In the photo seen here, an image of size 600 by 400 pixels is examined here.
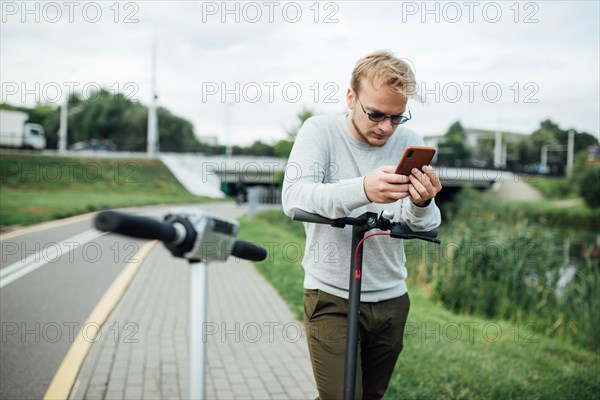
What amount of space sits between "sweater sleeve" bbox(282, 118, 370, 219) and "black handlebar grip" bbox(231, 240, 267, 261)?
0.37 meters

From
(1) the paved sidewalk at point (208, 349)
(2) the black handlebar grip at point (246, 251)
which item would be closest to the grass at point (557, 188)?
(1) the paved sidewalk at point (208, 349)

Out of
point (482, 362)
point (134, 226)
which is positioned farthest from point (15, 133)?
point (134, 226)

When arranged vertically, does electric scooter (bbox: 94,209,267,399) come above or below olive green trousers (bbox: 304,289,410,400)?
above

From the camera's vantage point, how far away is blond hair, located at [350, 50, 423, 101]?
2020 millimetres

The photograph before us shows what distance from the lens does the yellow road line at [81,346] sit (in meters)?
4.07

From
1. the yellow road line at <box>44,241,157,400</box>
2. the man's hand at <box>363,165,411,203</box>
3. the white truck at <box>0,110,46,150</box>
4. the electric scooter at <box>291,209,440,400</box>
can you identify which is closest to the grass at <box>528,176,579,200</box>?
the yellow road line at <box>44,241,157,400</box>

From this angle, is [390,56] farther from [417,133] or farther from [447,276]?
[447,276]

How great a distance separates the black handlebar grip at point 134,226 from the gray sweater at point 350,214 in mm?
929

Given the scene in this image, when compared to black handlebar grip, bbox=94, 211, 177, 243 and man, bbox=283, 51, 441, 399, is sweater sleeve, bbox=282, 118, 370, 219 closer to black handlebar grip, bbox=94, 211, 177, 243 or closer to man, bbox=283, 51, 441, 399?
man, bbox=283, 51, 441, 399

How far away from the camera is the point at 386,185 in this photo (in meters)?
1.70

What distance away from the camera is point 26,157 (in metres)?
35.2

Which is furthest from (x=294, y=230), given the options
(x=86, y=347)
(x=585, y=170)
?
(x=585, y=170)

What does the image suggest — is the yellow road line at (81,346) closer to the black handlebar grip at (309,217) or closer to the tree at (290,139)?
the black handlebar grip at (309,217)

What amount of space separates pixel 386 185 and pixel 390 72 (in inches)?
21.2
